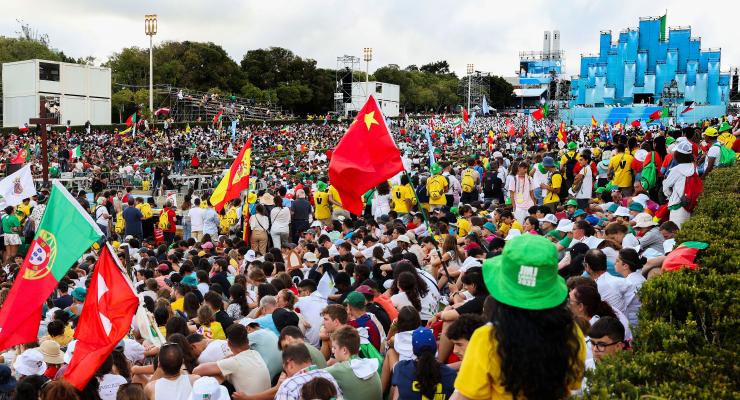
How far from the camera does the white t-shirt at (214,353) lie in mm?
5879

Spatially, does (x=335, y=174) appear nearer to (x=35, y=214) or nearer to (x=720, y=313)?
(x=720, y=313)

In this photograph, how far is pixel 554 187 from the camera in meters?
13.4

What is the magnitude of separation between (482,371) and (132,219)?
14706 mm

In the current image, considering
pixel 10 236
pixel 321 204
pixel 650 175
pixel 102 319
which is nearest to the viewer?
pixel 102 319

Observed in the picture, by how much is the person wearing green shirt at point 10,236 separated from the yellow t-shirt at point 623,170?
1262 centimetres

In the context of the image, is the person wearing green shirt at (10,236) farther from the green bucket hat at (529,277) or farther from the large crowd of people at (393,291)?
the green bucket hat at (529,277)

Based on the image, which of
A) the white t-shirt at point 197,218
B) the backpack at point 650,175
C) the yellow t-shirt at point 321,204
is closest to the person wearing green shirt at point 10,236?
the white t-shirt at point 197,218

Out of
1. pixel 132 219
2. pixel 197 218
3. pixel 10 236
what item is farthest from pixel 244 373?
pixel 10 236

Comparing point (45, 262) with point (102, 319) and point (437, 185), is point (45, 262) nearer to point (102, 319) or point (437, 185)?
point (102, 319)

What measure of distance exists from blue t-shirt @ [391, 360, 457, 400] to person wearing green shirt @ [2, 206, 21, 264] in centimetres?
1374

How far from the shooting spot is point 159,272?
10734 mm

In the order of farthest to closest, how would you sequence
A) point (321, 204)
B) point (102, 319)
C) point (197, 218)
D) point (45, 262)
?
point (197, 218), point (321, 204), point (45, 262), point (102, 319)

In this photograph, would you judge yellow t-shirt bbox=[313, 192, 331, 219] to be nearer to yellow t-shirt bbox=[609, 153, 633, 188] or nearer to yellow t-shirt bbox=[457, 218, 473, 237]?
yellow t-shirt bbox=[457, 218, 473, 237]

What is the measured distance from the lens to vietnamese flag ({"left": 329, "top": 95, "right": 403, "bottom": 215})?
26.4 feet
